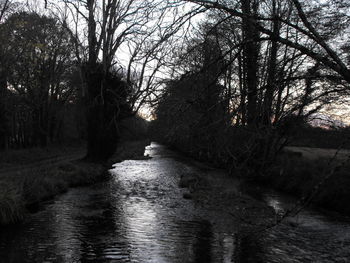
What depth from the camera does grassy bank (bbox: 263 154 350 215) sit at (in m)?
13.8

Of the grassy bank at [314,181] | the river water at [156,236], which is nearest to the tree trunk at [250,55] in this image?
the river water at [156,236]

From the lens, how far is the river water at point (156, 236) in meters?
8.41

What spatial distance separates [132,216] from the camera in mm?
12297

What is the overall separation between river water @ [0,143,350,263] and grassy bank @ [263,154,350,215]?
1.13 metres

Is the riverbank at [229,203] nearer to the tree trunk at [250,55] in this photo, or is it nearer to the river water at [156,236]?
the river water at [156,236]

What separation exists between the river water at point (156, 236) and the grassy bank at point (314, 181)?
1.13m

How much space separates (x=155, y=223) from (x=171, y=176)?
11827 mm

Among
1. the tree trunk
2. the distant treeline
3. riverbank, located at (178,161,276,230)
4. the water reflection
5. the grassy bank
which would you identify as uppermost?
the distant treeline

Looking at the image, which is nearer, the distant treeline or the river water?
the river water

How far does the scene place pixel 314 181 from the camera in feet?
50.9

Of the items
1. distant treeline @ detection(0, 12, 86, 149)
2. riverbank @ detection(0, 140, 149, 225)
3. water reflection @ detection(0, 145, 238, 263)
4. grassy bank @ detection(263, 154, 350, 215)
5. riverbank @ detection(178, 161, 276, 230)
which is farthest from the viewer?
distant treeline @ detection(0, 12, 86, 149)

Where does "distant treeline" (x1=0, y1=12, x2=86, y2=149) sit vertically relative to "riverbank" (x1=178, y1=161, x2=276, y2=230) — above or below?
above

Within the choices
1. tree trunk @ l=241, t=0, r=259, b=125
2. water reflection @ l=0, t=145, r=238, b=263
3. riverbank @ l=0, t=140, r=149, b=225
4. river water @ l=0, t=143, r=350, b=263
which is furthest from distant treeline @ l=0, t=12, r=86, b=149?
tree trunk @ l=241, t=0, r=259, b=125

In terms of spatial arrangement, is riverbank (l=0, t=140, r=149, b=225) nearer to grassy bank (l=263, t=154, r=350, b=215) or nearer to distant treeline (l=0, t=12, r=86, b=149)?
distant treeline (l=0, t=12, r=86, b=149)
